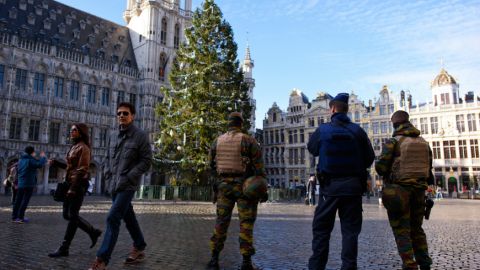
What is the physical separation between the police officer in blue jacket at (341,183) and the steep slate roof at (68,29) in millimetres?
39091

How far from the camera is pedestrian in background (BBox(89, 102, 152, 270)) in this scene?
444 cm

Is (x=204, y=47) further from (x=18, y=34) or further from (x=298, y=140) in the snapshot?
(x=298, y=140)

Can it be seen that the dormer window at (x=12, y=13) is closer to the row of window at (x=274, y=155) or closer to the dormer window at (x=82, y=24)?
the dormer window at (x=82, y=24)

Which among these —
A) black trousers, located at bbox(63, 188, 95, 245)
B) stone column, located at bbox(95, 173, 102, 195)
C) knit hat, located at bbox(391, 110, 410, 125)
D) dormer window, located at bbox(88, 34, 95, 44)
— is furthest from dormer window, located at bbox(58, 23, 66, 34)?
knit hat, located at bbox(391, 110, 410, 125)

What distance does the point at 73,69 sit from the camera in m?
38.9

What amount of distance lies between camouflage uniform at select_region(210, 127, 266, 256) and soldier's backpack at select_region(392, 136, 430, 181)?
1749mm

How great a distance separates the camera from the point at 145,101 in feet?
144

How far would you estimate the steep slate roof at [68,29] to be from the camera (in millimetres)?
37438

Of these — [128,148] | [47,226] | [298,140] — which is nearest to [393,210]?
[128,148]

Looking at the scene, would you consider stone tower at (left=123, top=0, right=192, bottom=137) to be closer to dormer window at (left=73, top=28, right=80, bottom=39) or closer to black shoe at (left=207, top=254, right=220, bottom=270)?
dormer window at (left=73, top=28, right=80, bottom=39)

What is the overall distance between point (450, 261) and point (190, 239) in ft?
15.0

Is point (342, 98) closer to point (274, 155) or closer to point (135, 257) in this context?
point (135, 257)

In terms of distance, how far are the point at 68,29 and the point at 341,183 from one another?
45249 millimetres

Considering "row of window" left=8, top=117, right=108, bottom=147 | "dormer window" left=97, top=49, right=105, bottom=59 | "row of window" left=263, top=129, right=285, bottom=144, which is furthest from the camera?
"row of window" left=263, top=129, right=285, bottom=144
